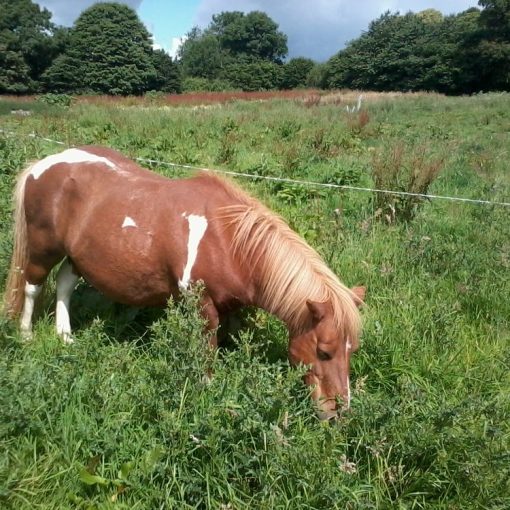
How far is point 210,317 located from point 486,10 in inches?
2065

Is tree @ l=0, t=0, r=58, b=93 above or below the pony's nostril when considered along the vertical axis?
above

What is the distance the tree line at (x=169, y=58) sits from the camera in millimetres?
44844

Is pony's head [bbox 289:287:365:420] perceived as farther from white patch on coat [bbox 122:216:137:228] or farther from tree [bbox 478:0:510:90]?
tree [bbox 478:0:510:90]

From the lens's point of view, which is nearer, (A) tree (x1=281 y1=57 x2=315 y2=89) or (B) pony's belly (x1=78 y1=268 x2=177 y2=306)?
(B) pony's belly (x1=78 y1=268 x2=177 y2=306)

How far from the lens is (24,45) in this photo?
5081 cm

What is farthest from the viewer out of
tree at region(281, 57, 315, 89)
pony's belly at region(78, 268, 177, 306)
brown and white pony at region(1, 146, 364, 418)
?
tree at region(281, 57, 315, 89)

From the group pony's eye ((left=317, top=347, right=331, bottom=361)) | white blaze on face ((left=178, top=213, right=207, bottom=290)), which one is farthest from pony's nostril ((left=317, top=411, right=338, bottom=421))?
white blaze on face ((left=178, top=213, right=207, bottom=290))

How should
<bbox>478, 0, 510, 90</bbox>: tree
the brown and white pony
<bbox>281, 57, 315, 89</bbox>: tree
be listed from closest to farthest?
the brown and white pony, <bbox>478, 0, 510, 90</bbox>: tree, <bbox>281, 57, 315, 89</bbox>: tree

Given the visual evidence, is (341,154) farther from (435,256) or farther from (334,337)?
(334,337)

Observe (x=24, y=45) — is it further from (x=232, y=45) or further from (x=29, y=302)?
(x=29, y=302)

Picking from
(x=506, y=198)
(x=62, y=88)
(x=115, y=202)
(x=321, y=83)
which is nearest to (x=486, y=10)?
(x=321, y=83)

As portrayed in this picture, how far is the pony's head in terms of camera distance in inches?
98.0

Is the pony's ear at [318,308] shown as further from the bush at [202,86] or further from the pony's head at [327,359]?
the bush at [202,86]

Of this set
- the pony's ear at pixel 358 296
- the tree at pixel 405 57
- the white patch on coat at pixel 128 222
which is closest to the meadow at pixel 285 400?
the pony's ear at pixel 358 296
